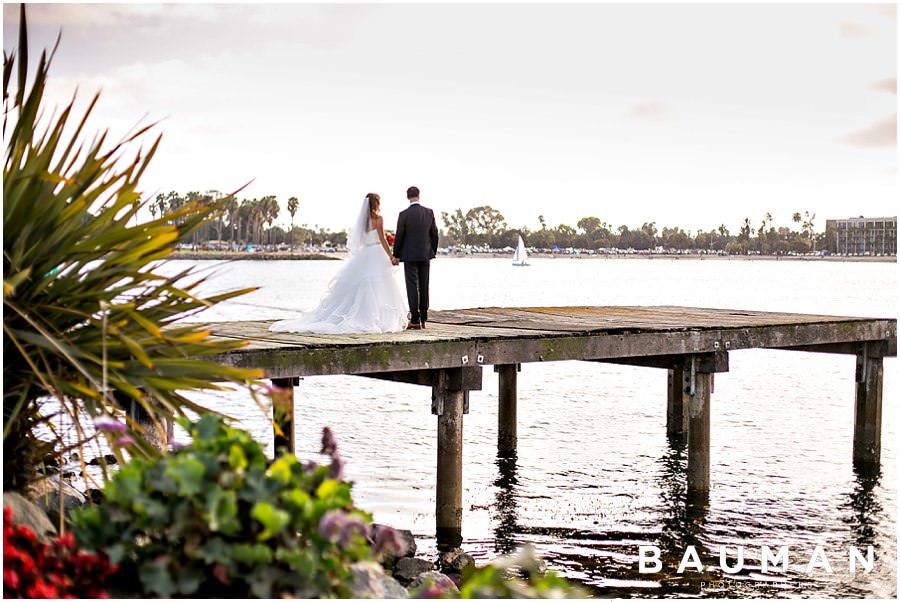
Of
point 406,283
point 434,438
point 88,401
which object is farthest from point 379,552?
point 434,438

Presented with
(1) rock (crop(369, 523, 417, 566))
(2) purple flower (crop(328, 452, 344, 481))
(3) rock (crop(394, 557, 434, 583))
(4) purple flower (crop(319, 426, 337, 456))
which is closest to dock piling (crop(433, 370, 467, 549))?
(1) rock (crop(369, 523, 417, 566))

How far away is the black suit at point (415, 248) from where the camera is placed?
14188mm

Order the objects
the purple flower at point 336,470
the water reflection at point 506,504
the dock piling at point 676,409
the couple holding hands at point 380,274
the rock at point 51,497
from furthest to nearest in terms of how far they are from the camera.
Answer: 1. the dock piling at point 676,409
2. the water reflection at point 506,504
3. the couple holding hands at point 380,274
4. the rock at point 51,497
5. the purple flower at point 336,470

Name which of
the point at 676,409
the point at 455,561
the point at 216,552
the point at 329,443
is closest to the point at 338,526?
the point at 216,552

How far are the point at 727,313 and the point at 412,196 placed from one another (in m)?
7.39

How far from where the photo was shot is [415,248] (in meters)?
14.2

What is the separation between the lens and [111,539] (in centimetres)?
448

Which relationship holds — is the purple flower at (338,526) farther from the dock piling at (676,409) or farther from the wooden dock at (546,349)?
the dock piling at (676,409)

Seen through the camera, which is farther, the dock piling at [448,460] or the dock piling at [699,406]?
the dock piling at [699,406]

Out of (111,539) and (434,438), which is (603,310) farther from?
(111,539)

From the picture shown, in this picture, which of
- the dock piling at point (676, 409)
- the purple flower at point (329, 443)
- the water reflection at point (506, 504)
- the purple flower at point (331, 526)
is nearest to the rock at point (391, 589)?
the purple flower at point (329, 443)

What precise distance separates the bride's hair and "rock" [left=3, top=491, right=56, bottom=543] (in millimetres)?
9216

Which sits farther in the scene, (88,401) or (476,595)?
(88,401)

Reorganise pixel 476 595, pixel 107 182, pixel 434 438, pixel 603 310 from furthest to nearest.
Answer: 1. pixel 434 438
2. pixel 603 310
3. pixel 107 182
4. pixel 476 595
